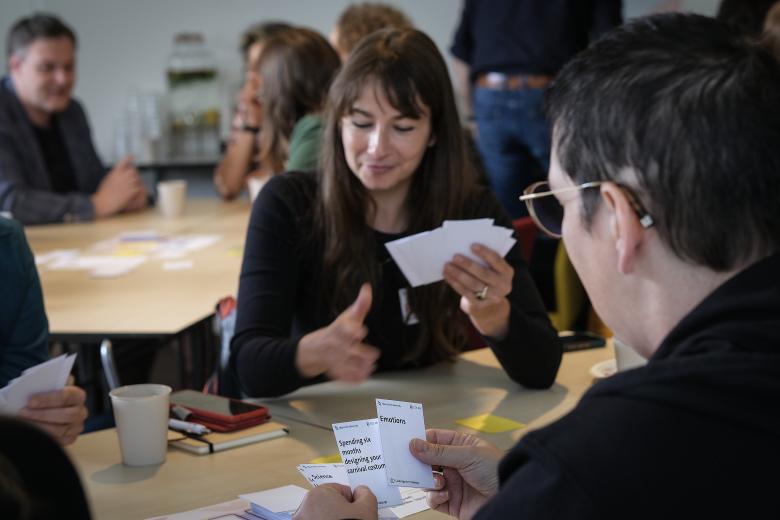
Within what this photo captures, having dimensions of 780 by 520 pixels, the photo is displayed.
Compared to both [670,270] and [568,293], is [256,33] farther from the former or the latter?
[670,270]

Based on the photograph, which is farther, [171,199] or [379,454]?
[171,199]

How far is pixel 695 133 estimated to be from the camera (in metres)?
0.96

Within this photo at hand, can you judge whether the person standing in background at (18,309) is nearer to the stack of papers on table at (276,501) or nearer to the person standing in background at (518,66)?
the stack of papers on table at (276,501)

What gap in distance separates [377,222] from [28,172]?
2697 millimetres

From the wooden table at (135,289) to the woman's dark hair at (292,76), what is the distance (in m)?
0.52

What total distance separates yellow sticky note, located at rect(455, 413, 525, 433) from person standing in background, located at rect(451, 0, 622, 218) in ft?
9.92

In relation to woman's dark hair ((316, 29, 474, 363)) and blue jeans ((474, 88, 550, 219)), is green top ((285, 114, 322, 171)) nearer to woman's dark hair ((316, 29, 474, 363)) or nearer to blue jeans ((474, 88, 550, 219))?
woman's dark hair ((316, 29, 474, 363))

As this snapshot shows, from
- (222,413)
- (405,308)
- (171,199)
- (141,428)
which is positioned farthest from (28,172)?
(141,428)

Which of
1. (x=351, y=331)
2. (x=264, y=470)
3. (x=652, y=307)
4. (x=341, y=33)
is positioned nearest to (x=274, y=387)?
(x=351, y=331)

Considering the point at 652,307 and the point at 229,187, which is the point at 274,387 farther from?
the point at 229,187

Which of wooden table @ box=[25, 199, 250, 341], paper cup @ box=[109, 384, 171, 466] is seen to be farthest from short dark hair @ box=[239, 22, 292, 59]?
paper cup @ box=[109, 384, 171, 466]

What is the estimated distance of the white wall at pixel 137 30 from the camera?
7.02 meters

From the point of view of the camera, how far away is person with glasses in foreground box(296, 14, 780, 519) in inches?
34.2

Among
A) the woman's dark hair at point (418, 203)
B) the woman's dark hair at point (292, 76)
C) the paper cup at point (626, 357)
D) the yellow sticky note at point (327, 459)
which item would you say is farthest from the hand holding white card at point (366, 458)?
the woman's dark hair at point (292, 76)
